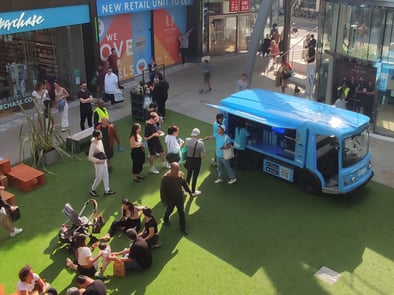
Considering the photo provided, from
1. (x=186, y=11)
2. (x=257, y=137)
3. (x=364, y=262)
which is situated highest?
(x=186, y=11)

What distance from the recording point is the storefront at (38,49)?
596 inches

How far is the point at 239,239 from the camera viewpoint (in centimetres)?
962

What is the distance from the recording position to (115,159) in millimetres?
13242

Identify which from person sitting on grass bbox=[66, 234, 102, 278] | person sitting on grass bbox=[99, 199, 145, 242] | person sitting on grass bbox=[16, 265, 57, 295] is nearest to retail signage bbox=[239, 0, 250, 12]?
person sitting on grass bbox=[99, 199, 145, 242]

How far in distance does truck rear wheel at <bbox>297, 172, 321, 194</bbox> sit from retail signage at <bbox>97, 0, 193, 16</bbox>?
10.5 meters

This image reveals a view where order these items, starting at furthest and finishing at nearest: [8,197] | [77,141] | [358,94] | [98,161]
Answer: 1. [358,94]
2. [77,141]
3. [98,161]
4. [8,197]

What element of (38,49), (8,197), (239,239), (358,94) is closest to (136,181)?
(8,197)

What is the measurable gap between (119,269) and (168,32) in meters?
15.5

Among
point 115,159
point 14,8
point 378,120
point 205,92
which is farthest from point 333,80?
point 14,8

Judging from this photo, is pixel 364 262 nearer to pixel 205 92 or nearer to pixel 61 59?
pixel 205 92

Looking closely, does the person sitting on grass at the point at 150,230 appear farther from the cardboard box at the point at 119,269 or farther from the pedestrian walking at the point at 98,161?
the pedestrian walking at the point at 98,161

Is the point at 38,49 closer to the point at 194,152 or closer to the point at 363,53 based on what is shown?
the point at 194,152

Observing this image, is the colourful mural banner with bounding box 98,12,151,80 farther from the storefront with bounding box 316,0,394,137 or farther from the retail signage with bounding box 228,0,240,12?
the storefront with bounding box 316,0,394,137

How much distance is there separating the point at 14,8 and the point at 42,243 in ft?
26.9
